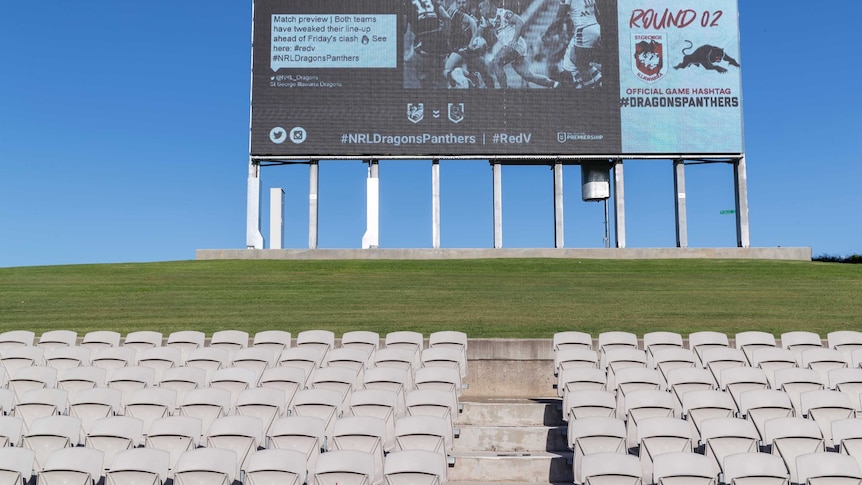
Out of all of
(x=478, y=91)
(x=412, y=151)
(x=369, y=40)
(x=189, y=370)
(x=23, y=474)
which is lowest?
(x=23, y=474)

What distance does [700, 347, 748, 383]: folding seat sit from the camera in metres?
10.4

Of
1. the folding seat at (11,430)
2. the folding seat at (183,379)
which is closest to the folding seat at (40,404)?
the folding seat at (11,430)

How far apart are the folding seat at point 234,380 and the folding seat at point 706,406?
195 inches

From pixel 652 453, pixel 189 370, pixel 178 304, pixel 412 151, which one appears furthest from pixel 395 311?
pixel 412 151

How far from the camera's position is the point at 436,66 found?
27.5m

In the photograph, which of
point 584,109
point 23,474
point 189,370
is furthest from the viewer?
point 584,109

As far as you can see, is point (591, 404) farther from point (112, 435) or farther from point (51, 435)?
point (51, 435)

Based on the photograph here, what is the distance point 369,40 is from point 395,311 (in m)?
14.0

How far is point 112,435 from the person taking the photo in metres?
7.65

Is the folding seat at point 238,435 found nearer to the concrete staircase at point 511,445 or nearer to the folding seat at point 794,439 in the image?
the concrete staircase at point 511,445

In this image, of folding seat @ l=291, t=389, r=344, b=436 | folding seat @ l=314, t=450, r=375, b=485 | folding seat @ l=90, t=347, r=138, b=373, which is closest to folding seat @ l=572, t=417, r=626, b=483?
folding seat @ l=314, t=450, r=375, b=485

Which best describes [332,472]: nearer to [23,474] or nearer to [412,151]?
[23,474]

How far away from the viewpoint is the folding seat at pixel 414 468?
664 cm

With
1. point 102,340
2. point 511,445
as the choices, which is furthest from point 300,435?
point 102,340
